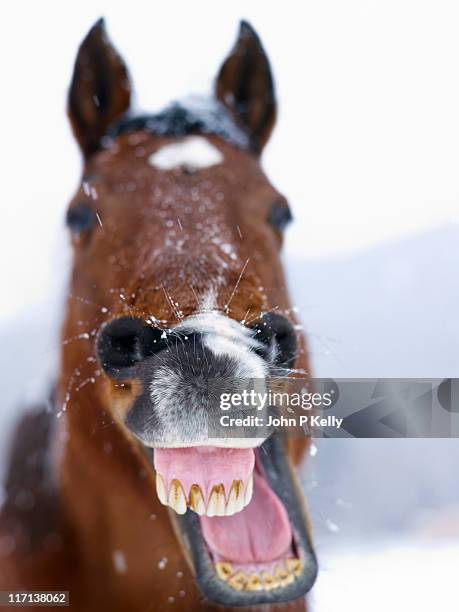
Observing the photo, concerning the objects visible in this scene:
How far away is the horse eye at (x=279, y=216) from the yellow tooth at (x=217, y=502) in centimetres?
31

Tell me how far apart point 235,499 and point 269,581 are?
0.24ft

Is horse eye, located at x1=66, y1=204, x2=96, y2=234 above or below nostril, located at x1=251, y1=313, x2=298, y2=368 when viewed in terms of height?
above

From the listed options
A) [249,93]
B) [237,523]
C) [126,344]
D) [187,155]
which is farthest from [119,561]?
[249,93]

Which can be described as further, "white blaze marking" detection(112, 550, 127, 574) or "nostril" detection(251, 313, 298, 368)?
"white blaze marking" detection(112, 550, 127, 574)

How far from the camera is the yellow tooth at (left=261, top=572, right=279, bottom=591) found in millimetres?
472

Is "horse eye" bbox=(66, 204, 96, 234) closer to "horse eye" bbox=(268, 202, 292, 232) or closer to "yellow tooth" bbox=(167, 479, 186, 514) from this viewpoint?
"horse eye" bbox=(268, 202, 292, 232)

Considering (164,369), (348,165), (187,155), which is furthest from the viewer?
(348,165)

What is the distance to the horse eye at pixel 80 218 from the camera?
25.1 inches

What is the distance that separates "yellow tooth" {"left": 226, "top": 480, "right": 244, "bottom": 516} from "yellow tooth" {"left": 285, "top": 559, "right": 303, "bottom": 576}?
65mm

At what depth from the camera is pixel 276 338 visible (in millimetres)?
467

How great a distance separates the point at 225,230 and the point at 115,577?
456mm

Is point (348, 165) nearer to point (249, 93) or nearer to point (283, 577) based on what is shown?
point (249, 93)

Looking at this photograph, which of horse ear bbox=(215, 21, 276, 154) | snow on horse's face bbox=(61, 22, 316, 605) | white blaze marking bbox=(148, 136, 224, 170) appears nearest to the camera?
snow on horse's face bbox=(61, 22, 316, 605)

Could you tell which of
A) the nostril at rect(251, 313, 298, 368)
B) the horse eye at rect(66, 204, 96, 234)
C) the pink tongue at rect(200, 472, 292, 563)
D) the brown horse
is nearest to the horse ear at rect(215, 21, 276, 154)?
the brown horse
